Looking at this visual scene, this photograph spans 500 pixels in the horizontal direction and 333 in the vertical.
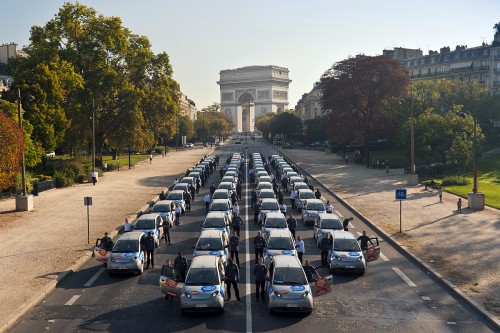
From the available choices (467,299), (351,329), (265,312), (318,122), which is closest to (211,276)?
(265,312)

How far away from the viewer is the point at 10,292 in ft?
57.4

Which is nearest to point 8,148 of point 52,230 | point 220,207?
point 52,230

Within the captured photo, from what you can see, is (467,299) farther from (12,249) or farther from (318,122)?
(318,122)

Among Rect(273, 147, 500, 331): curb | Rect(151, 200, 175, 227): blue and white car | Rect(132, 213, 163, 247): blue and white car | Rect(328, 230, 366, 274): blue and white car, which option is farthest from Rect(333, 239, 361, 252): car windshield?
Rect(151, 200, 175, 227): blue and white car

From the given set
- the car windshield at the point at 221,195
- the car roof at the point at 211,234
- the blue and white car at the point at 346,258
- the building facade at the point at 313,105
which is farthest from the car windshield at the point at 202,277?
the building facade at the point at 313,105

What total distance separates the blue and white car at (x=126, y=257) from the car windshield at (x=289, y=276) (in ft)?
19.5

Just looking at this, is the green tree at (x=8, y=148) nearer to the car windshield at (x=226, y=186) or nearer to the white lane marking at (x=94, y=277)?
the car windshield at (x=226, y=186)

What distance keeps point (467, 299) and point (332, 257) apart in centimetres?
498

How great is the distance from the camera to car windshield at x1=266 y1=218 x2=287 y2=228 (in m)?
24.5

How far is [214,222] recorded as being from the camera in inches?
971

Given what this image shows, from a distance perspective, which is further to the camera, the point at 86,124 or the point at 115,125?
the point at 115,125

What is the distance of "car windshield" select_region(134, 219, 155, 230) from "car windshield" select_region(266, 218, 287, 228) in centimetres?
526

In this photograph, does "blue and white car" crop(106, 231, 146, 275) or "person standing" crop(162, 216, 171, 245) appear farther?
"person standing" crop(162, 216, 171, 245)

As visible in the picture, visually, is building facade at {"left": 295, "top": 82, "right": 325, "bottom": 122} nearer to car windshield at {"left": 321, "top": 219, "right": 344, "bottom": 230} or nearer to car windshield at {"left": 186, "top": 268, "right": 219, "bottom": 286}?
car windshield at {"left": 321, "top": 219, "right": 344, "bottom": 230}
